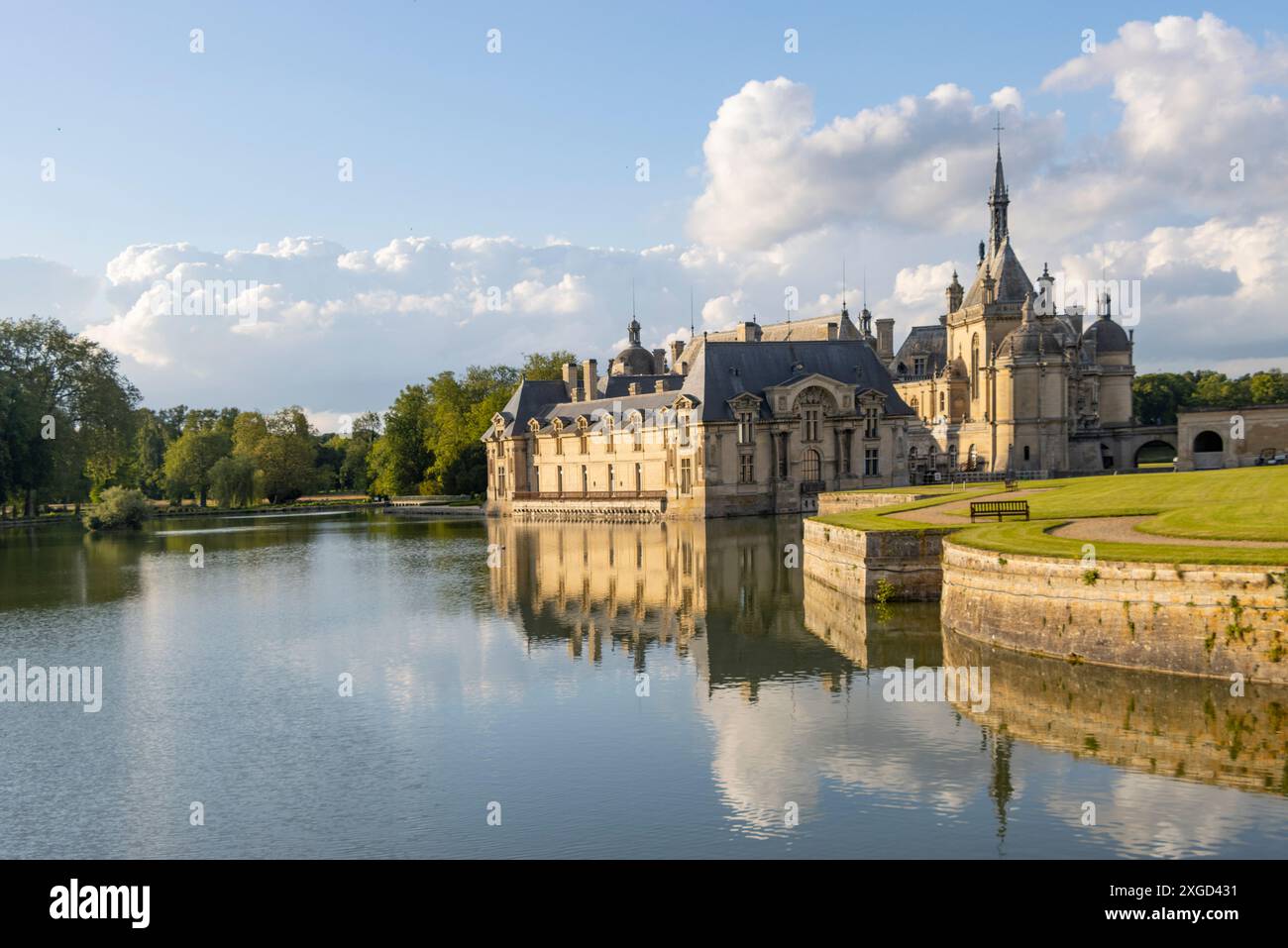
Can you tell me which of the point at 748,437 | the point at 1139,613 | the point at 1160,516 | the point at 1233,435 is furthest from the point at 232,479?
the point at 1139,613

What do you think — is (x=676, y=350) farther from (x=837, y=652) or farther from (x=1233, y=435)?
(x=837, y=652)

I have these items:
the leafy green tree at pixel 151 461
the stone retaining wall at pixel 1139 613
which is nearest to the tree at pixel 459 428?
the leafy green tree at pixel 151 461

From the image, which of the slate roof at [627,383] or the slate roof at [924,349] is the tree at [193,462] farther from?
the slate roof at [924,349]

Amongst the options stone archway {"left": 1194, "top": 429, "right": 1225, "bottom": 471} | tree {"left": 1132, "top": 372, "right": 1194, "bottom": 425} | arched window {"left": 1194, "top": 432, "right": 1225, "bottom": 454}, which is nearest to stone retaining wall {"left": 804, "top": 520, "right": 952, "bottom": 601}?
stone archway {"left": 1194, "top": 429, "right": 1225, "bottom": 471}

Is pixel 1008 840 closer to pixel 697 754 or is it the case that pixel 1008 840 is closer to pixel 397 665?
pixel 697 754

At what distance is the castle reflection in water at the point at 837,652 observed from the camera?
1927 cm

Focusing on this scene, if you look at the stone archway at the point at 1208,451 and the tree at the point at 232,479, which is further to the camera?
the tree at the point at 232,479

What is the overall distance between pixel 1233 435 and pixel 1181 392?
7918 centimetres

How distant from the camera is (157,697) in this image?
86.2 feet

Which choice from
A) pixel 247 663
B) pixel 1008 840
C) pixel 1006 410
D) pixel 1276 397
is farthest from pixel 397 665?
pixel 1276 397

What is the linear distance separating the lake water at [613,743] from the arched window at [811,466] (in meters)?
45.3

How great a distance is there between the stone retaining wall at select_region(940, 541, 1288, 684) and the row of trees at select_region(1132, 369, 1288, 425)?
129 metres

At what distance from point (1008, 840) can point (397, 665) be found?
17.8 metres

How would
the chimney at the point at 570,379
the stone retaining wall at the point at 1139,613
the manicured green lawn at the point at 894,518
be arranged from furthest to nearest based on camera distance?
the chimney at the point at 570,379 → the manicured green lawn at the point at 894,518 → the stone retaining wall at the point at 1139,613
